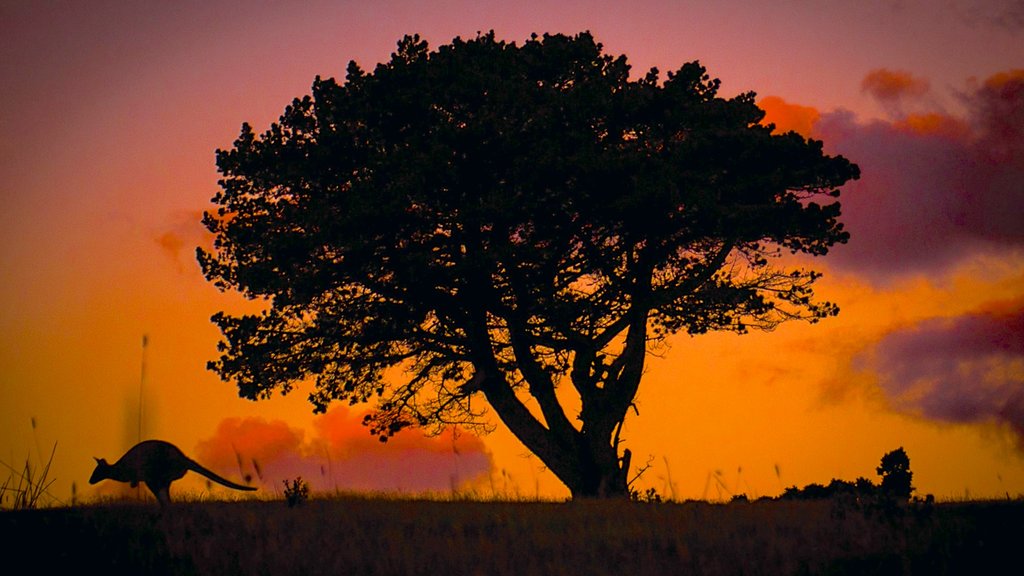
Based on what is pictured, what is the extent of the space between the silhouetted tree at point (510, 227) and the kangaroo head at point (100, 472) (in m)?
4.13

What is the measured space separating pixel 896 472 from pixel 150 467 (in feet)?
49.9

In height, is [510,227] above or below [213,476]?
above

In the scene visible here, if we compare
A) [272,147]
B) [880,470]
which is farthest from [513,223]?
[880,470]

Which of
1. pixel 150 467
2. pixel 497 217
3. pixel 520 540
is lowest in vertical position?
pixel 520 540

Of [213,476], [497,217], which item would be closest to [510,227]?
[497,217]

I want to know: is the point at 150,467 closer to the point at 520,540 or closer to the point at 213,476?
the point at 213,476

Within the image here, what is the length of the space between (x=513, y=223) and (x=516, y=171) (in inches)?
55.2

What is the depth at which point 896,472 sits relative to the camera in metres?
21.8

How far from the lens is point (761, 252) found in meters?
22.8

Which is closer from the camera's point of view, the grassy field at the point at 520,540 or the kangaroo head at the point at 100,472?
the grassy field at the point at 520,540

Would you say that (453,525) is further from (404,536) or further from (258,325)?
(258,325)

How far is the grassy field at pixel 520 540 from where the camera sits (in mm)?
12055

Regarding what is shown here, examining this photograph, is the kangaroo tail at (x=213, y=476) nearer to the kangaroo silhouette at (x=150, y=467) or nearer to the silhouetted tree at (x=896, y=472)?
the kangaroo silhouette at (x=150, y=467)

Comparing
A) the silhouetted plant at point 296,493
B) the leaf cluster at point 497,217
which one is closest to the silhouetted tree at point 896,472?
the leaf cluster at point 497,217
